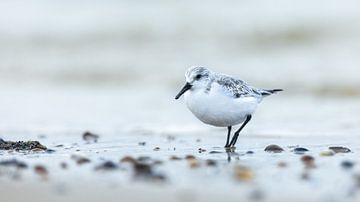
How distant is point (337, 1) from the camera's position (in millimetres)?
18734

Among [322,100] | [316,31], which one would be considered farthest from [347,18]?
[322,100]

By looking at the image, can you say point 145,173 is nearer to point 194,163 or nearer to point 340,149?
point 194,163

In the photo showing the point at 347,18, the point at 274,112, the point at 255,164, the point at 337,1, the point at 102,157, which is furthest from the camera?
the point at 337,1

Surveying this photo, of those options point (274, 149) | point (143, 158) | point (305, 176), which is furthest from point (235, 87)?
point (305, 176)

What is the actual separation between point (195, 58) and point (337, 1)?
180 inches

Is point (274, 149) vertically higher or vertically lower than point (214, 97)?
lower

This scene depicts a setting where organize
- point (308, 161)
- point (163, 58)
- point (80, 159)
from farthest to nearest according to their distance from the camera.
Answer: point (163, 58) < point (80, 159) < point (308, 161)

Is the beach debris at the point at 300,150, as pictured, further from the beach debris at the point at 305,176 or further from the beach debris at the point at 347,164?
the beach debris at the point at 305,176

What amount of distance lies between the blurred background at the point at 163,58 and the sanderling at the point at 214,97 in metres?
1.75

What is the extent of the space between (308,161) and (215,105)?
1.43 meters

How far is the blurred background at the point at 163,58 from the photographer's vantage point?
11.3 m

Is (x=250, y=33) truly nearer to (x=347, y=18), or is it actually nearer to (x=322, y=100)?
(x=347, y=18)

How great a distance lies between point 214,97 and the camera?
7.69 m

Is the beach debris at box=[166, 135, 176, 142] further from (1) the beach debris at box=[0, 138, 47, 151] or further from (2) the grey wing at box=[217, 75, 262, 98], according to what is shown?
(1) the beach debris at box=[0, 138, 47, 151]
